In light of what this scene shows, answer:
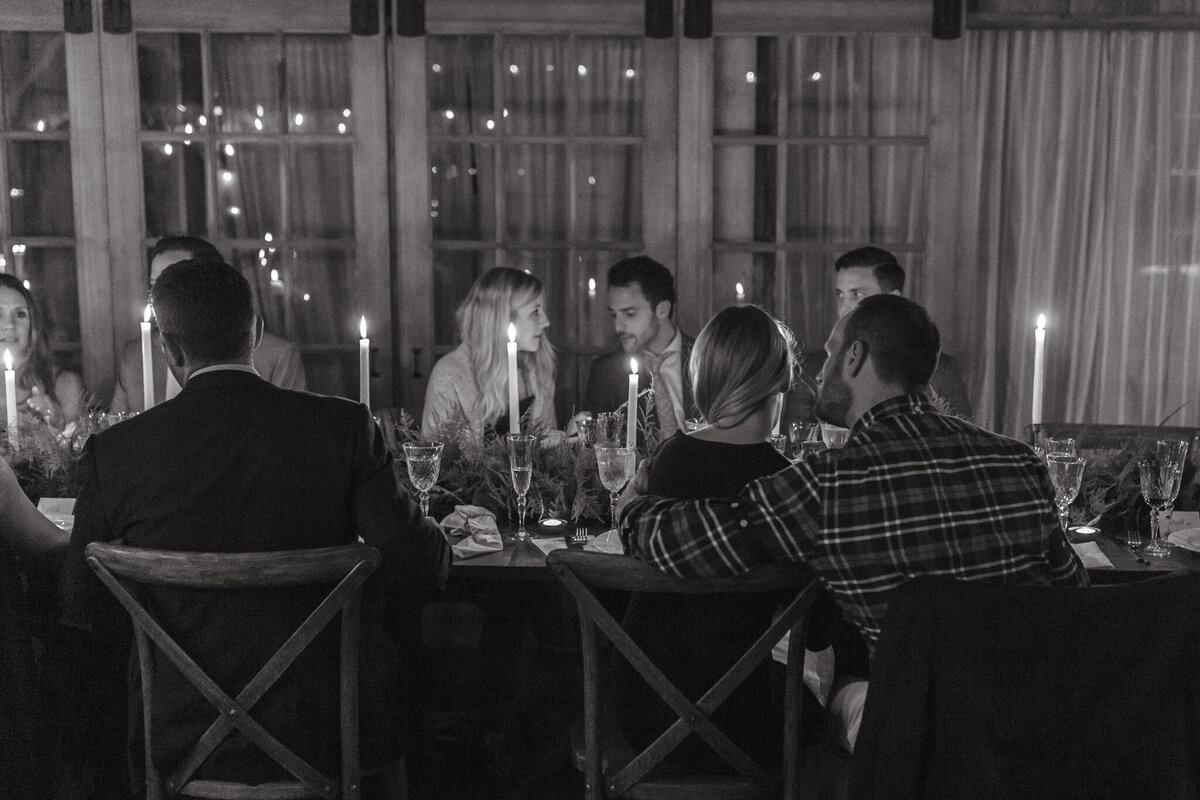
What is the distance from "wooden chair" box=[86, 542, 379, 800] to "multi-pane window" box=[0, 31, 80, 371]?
2.92 m

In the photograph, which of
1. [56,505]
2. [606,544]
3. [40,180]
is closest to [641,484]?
[606,544]

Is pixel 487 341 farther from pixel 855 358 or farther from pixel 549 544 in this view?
pixel 855 358

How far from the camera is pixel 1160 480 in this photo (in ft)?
7.63

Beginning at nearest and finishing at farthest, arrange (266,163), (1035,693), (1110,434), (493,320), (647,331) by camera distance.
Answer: (1035,693), (1110,434), (493,320), (647,331), (266,163)

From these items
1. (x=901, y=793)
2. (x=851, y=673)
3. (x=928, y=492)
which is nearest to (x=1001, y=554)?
(x=928, y=492)

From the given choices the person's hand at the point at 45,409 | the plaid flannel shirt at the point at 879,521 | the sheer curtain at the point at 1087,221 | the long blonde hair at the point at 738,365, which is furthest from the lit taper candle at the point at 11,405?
the sheer curtain at the point at 1087,221

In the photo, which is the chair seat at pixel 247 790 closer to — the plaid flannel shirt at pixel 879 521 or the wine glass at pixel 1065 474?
the plaid flannel shirt at pixel 879 521

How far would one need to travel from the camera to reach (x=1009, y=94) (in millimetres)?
4520

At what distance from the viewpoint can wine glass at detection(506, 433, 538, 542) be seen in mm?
2357

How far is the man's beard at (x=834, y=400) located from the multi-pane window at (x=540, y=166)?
241 cm

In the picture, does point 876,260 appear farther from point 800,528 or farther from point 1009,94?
point 800,528

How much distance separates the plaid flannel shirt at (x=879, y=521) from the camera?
1.62 m

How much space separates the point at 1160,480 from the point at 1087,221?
2.60m

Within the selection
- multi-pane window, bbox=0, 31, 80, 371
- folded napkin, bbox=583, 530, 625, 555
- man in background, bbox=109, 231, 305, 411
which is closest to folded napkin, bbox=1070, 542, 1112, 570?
folded napkin, bbox=583, 530, 625, 555
